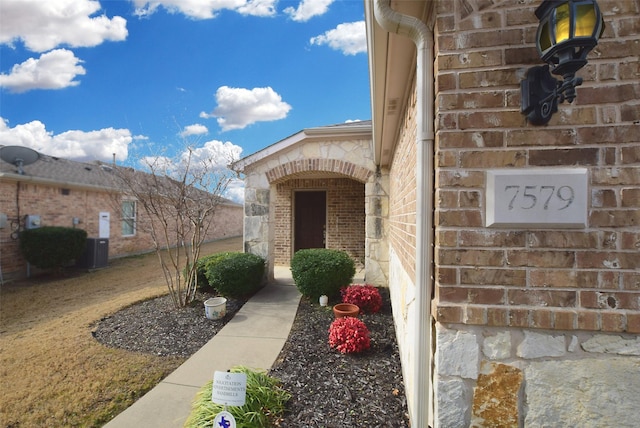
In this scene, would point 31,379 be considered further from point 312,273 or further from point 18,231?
point 18,231

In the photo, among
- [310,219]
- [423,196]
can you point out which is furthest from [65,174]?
[423,196]

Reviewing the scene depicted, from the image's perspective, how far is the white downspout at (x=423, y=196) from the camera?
1.56 metres

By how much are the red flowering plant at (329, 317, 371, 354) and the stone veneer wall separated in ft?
6.26

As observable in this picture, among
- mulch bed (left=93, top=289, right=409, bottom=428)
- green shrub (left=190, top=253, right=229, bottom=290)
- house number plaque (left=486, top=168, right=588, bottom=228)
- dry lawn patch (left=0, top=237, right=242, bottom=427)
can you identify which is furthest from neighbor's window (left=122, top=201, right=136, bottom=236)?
house number plaque (left=486, top=168, right=588, bottom=228)

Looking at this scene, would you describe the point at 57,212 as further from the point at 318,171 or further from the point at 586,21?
the point at 586,21

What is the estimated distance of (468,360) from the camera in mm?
1476

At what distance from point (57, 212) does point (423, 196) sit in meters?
11.3

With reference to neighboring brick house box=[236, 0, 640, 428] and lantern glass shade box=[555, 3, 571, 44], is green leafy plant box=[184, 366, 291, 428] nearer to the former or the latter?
neighboring brick house box=[236, 0, 640, 428]

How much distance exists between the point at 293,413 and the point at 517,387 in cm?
164

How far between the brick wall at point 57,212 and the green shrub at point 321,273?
4.62m

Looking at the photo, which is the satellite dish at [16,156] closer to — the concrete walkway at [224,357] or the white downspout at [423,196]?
the concrete walkway at [224,357]

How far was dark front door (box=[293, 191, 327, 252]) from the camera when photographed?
9078 mm

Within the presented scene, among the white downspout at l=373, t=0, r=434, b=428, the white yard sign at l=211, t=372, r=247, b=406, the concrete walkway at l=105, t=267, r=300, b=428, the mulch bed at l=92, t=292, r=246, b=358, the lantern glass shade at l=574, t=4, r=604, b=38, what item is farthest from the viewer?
the mulch bed at l=92, t=292, r=246, b=358

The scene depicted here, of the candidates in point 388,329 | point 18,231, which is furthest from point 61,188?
point 388,329
